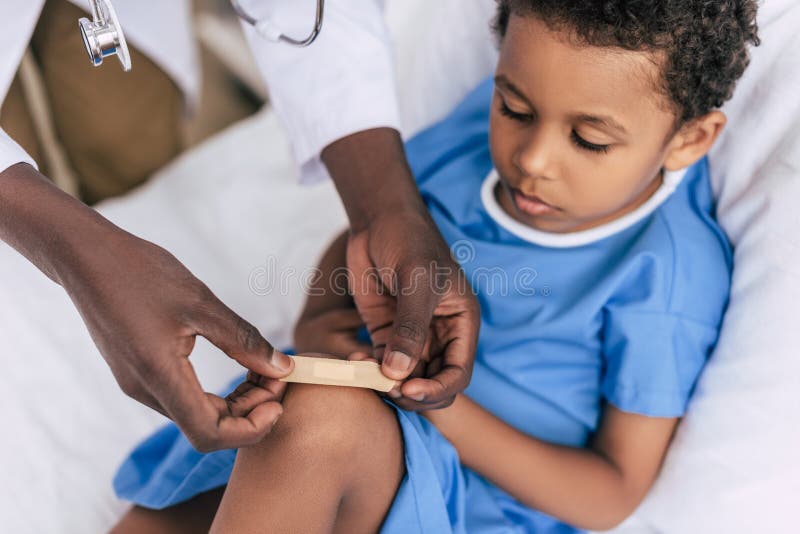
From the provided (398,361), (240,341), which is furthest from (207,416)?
(398,361)

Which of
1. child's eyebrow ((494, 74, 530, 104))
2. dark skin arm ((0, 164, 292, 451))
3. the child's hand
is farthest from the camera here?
the child's hand

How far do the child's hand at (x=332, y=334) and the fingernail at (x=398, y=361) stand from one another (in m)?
0.19

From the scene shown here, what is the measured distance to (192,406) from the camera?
589 mm

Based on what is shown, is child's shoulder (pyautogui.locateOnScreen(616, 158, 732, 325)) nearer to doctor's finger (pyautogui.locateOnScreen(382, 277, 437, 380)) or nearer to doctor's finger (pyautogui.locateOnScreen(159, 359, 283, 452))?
doctor's finger (pyautogui.locateOnScreen(382, 277, 437, 380))

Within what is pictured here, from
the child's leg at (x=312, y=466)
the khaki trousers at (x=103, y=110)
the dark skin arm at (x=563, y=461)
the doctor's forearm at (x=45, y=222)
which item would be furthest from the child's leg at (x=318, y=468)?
the khaki trousers at (x=103, y=110)

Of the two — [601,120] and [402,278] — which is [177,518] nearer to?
[402,278]

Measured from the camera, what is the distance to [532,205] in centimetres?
86

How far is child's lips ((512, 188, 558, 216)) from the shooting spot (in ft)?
2.81

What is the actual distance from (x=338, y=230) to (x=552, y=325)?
19.5 inches

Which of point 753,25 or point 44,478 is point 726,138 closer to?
point 753,25

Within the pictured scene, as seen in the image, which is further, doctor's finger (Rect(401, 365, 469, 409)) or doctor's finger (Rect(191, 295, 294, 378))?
doctor's finger (Rect(401, 365, 469, 409))

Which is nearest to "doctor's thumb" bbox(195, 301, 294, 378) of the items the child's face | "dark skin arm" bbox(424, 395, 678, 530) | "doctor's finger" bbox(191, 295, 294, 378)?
"doctor's finger" bbox(191, 295, 294, 378)

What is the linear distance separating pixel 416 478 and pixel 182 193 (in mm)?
752

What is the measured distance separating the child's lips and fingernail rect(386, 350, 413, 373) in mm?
262
